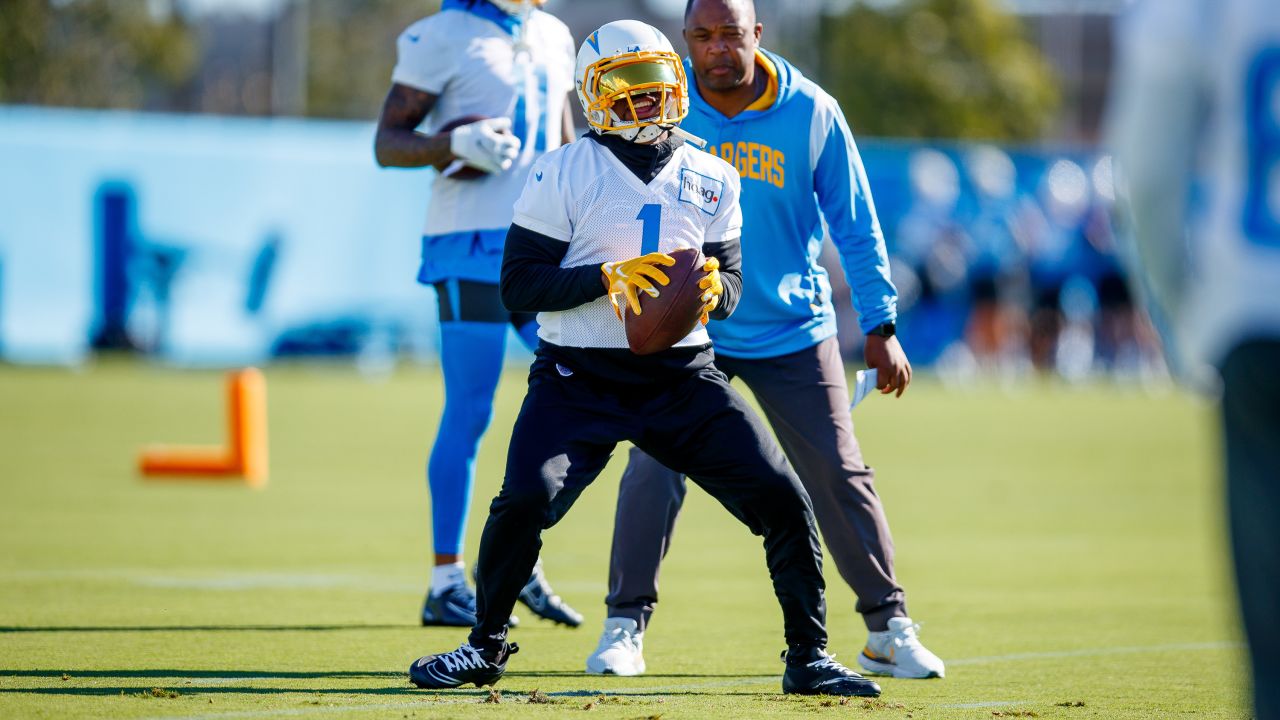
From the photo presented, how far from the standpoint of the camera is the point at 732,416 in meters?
5.00

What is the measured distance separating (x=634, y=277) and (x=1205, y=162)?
1965 mm

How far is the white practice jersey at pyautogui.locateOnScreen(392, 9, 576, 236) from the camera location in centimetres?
660

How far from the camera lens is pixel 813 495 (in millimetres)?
5695

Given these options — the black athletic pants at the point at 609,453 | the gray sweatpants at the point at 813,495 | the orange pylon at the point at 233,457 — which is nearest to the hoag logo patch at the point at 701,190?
the black athletic pants at the point at 609,453

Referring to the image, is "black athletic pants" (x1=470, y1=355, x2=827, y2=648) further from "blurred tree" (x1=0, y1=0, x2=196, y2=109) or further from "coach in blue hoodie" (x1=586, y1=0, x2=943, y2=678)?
"blurred tree" (x1=0, y1=0, x2=196, y2=109)

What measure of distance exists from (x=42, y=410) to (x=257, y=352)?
6936 mm

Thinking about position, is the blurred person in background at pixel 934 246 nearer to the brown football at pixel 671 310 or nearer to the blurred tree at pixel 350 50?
the brown football at pixel 671 310

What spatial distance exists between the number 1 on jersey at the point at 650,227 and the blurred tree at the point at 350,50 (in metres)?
46.6

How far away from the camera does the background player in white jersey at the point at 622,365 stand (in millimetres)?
4914

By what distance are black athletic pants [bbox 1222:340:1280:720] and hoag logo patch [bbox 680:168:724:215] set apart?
2.29m

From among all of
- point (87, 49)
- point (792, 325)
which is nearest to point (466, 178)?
point (792, 325)

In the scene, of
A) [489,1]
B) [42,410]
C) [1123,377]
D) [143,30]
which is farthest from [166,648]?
[143,30]

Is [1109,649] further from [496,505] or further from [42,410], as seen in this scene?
[42,410]

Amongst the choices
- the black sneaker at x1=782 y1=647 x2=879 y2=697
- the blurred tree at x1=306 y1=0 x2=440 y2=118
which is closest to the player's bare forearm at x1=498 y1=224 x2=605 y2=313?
the black sneaker at x1=782 y1=647 x2=879 y2=697
